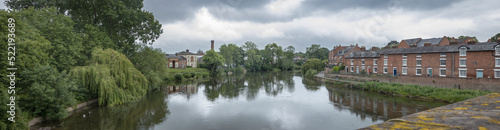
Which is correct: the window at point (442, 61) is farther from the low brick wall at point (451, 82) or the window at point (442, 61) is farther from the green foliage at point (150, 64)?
the green foliage at point (150, 64)

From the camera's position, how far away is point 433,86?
90.4 feet

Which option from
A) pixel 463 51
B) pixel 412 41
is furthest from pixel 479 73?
pixel 412 41

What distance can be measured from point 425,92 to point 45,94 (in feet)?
108

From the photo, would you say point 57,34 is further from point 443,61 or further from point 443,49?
point 443,49

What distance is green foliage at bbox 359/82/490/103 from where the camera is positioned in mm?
22188

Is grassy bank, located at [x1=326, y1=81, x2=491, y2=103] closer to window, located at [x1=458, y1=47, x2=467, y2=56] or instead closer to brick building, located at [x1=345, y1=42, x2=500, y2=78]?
brick building, located at [x1=345, y1=42, x2=500, y2=78]

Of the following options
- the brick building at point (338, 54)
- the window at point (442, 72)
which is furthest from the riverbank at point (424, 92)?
the brick building at point (338, 54)

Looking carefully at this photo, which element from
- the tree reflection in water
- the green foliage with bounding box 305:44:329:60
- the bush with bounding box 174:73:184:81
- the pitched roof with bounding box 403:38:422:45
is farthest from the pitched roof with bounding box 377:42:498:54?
the green foliage with bounding box 305:44:329:60

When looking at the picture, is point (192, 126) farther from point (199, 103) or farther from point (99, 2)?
point (99, 2)

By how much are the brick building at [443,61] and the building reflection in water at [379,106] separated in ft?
33.1

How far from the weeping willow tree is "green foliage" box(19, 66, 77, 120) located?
3929 mm

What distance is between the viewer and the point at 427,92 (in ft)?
83.0

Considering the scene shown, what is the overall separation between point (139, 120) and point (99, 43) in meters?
10.9

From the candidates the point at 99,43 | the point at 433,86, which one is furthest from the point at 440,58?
the point at 99,43
